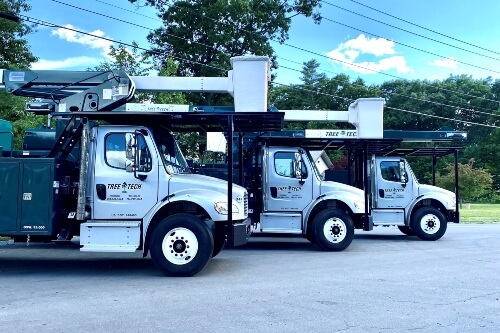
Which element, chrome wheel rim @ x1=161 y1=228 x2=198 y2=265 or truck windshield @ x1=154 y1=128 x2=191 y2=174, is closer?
chrome wheel rim @ x1=161 y1=228 x2=198 y2=265

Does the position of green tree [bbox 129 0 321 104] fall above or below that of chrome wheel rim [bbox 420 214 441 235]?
above

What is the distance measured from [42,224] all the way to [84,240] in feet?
2.42

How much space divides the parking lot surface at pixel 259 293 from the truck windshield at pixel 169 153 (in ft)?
6.31

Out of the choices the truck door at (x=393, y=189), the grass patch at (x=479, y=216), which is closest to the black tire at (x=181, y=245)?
the truck door at (x=393, y=189)

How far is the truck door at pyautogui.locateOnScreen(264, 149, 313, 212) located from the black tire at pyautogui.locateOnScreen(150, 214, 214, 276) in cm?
425

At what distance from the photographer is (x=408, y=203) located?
1497cm

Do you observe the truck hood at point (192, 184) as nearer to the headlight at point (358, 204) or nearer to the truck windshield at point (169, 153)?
the truck windshield at point (169, 153)

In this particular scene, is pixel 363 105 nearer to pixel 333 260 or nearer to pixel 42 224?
pixel 333 260

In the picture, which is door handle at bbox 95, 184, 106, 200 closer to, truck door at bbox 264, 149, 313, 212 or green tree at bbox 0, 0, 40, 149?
truck door at bbox 264, 149, 313, 212

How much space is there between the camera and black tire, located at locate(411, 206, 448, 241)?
48.3 feet

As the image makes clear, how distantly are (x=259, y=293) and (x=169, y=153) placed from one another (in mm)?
3427

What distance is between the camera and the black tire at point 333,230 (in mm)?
11992

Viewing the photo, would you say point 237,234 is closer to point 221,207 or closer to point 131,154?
point 221,207

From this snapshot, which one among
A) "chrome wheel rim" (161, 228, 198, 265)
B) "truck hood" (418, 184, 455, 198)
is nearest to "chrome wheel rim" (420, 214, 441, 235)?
"truck hood" (418, 184, 455, 198)
